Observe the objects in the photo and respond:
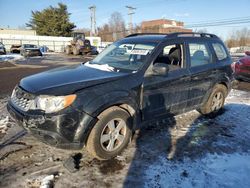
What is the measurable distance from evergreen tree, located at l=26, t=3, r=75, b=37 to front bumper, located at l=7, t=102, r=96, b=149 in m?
61.1

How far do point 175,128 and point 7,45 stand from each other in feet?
154

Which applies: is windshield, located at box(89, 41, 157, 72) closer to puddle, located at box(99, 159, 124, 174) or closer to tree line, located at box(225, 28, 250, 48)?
puddle, located at box(99, 159, 124, 174)

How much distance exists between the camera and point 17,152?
12.3 feet

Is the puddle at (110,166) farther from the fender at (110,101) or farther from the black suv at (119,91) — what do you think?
the fender at (110,101)

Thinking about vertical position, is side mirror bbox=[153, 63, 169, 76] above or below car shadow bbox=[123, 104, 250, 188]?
above

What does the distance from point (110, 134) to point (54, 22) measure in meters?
61.7

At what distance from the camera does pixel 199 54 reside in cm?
498

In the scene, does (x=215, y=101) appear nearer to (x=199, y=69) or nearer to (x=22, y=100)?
(x=199, y=69)

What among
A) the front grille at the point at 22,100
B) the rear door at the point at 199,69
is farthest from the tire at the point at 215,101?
the front grille at the point at 22,100

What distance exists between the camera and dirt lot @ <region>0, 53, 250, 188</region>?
312 centimetres

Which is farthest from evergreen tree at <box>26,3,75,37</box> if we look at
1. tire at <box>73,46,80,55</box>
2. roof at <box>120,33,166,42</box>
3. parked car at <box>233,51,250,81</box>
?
roof at <box>120,33,166,42</box>

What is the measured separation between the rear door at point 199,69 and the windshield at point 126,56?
0.97m

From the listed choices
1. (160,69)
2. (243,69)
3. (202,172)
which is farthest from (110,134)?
(243,69)

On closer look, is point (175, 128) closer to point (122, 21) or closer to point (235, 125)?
point (235, 125)
